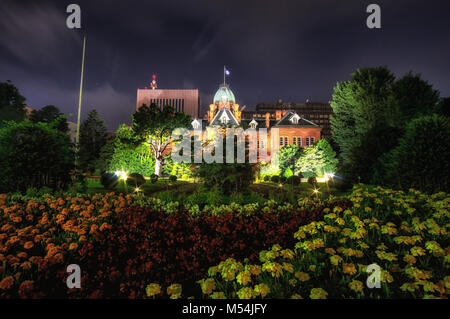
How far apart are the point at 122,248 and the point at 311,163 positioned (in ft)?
106

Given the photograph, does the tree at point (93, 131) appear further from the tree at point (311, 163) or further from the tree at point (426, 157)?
the tree at point (426, 157)

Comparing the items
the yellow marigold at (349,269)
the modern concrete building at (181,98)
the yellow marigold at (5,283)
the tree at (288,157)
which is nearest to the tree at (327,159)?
the tree at (288,157)

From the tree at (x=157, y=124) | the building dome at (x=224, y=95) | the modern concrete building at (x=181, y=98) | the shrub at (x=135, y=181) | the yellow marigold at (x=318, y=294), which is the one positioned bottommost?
the yellow marigold at (x=318, y=294)

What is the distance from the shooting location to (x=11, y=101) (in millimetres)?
43781

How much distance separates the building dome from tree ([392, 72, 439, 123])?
49446 mm

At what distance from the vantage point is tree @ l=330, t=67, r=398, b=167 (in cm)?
2720

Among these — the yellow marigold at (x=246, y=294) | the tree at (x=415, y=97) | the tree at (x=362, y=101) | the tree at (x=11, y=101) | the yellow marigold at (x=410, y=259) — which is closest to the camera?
the yellow marigold at (x=246, y=294)

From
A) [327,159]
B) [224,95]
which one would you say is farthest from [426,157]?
[224,95]

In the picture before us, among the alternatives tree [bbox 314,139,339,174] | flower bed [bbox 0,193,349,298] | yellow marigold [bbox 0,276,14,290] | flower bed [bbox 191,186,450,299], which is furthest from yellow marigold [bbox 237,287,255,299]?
tree [bbox 314,139,339,174]

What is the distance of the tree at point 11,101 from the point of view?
40616 millimetres

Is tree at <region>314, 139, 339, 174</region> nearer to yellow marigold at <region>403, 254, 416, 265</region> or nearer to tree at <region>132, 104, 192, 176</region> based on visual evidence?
tree at <region>132, 104, 192, 176</region>

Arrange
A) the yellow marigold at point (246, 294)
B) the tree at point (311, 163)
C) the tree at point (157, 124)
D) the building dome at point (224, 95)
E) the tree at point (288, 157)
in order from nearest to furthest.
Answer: the yellow marigold at point (246, 294) → the tree at point (157, 124) → the tree at point (311, 163) → the tree at point (288, 157) → the building dome at point (224, 95)

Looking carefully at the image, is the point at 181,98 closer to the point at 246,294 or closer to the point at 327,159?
the point at 327,159

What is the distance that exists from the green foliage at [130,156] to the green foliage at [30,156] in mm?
19980
